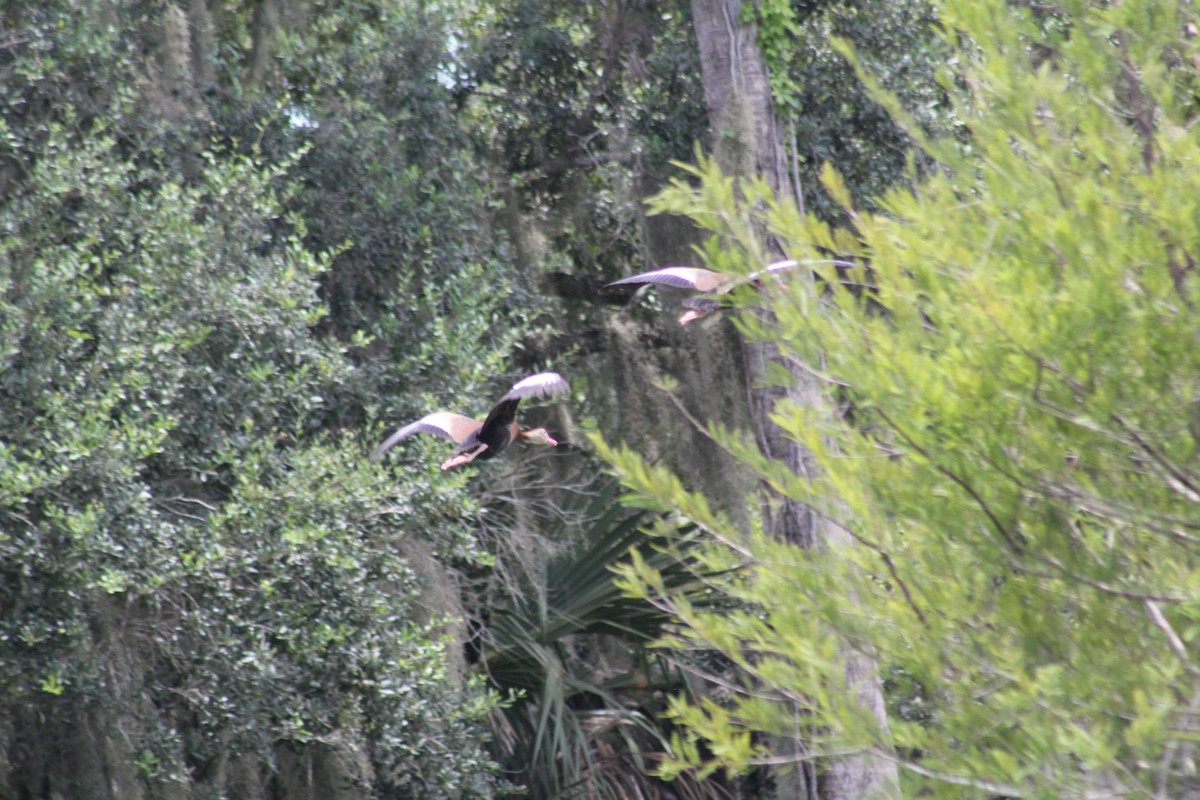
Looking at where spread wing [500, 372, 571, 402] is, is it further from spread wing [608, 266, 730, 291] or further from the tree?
the tree

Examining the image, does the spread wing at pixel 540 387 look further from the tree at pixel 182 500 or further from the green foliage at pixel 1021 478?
the tree at pixel 182 500

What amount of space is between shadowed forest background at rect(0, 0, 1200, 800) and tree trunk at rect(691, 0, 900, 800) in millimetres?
23

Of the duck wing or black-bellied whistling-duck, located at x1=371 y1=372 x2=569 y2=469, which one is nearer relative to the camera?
the duck wing

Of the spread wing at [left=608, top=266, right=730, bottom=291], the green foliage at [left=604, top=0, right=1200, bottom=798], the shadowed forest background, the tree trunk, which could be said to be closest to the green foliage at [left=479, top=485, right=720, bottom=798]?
the shadowed forest background

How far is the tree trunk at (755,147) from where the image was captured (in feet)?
20.9

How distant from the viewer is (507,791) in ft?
20.4

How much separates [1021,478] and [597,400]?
4.84 m

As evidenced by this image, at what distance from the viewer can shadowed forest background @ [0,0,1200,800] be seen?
2.54 m

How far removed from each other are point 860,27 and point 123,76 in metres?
3.70

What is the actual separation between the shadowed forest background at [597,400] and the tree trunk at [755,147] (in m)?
0.02

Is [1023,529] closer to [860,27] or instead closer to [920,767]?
[920,767]

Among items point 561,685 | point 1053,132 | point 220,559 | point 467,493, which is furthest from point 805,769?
point 1053,132

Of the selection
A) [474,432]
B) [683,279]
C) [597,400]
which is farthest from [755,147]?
[474,432]

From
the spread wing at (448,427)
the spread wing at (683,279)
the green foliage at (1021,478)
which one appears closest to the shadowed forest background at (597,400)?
the green foliage at (1021,478)
